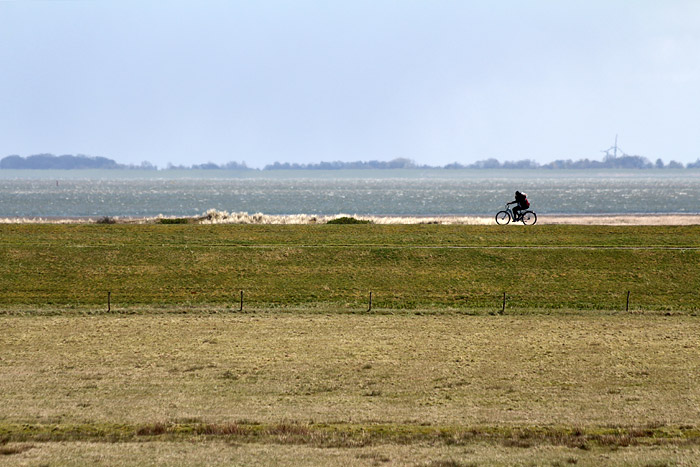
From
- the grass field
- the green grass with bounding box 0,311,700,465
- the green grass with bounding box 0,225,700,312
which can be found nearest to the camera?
the green grass with bounding box 0,311,700,465

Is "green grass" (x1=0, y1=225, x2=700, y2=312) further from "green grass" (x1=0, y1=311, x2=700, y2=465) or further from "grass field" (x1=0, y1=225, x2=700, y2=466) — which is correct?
"green grass" (x1=0, y1=311, x2=700, y2=465)

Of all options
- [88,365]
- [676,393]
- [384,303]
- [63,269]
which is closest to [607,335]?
[676,393]

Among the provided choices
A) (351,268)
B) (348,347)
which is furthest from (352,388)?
(351,268)

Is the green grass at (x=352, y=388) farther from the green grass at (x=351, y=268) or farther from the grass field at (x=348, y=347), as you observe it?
the green grass at (x=351, y=268)

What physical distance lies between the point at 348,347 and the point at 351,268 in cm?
1627

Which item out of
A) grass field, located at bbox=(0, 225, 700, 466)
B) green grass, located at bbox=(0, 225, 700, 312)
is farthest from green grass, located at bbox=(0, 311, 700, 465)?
green grass, located at bbox=(0, 225, 700, 312)

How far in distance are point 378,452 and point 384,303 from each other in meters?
21.0

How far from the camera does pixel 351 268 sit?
1773 inches

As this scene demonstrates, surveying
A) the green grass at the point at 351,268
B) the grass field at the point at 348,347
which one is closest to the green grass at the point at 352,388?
the grass field at the point at 348,347

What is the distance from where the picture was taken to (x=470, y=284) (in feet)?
139

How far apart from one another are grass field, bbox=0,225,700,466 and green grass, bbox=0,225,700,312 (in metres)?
0.19

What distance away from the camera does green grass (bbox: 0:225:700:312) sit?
130 ft

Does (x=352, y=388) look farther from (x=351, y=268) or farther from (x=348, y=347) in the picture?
(x=351, y=268)

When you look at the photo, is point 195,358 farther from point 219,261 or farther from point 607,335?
point 219,261
